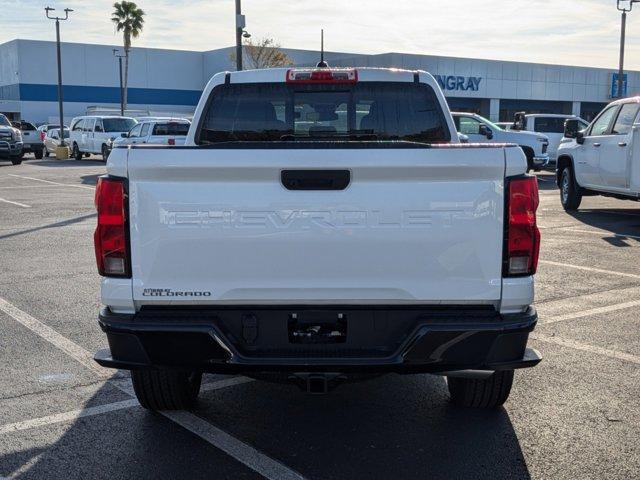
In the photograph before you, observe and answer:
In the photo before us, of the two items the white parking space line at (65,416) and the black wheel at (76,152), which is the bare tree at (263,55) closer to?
the black wheel at (76,152)

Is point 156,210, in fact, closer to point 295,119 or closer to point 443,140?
point 295,119

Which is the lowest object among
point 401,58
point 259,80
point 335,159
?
point 335,159

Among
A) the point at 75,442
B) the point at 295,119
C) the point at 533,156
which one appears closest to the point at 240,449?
the point at 75,442

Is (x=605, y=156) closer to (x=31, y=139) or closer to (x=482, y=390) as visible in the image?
(x=482, y=390)

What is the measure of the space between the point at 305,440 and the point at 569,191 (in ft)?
38.6

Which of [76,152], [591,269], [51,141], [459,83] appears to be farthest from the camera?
[459,83]

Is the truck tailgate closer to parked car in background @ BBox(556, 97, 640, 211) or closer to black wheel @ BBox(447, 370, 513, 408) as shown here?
black wheel @ BBox(447, 370, 513, 408)

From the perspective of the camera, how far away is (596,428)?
4152 millimetres

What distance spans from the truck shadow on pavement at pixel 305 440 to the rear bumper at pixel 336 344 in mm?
549

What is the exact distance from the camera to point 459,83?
54344mm

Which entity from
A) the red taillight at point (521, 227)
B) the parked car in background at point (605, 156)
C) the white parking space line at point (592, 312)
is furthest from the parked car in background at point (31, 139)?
the red taillight at point (521, 227)

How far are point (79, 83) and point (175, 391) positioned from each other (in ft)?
225

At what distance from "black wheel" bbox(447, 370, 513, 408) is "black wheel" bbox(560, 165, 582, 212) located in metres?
10.8

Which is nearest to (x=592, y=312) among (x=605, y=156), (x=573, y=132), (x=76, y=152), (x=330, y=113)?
(x=330, y=113)
